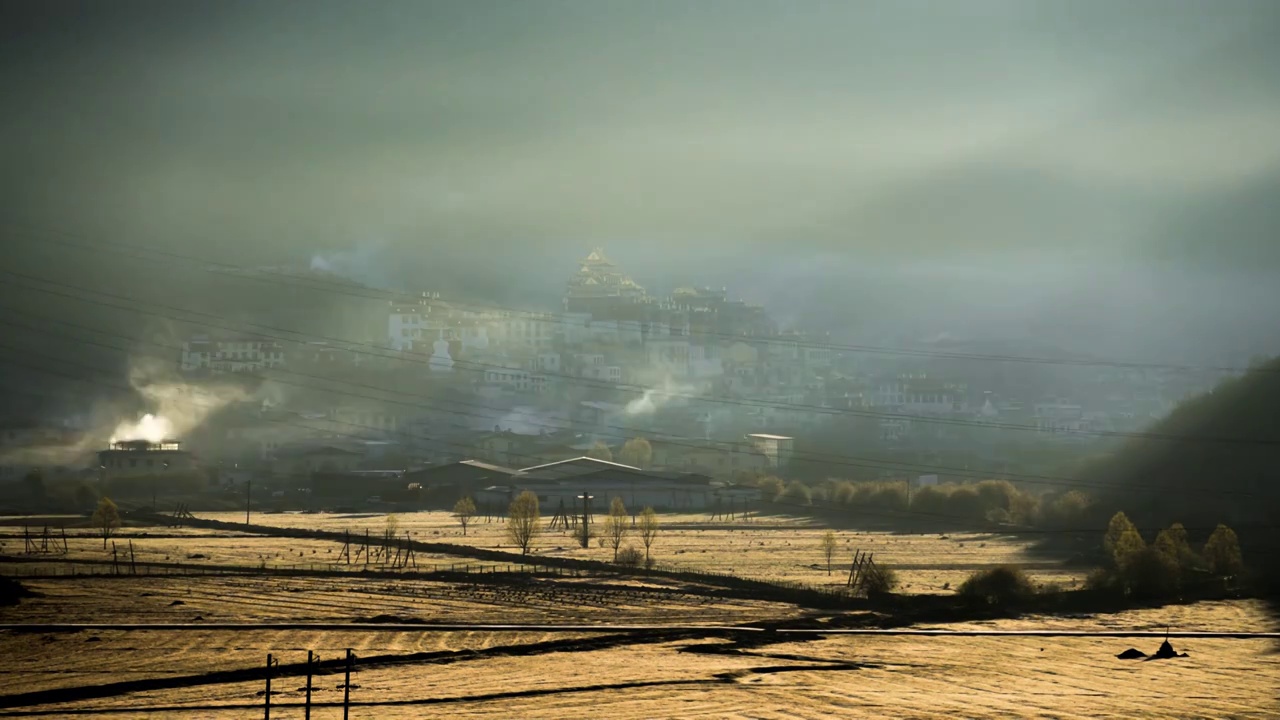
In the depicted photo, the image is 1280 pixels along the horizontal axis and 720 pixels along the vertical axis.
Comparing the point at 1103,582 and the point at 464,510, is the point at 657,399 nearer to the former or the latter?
the point at 464,510

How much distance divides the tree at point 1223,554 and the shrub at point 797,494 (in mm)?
23198

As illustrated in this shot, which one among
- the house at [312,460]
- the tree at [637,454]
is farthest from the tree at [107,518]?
the tree at [637,454]

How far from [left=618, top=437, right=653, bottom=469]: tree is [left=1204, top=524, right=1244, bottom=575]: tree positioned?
39163 mm

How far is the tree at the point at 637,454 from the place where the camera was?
7344cm

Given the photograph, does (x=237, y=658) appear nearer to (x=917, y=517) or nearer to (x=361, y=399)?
(x=917, y=517)

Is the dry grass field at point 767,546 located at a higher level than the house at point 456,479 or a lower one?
lower

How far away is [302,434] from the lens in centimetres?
7344

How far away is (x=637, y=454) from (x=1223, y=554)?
42061mm

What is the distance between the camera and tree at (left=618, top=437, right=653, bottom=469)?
73.4 metres

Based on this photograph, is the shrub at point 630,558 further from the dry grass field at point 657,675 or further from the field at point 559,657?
the dry grass field at point 657,675

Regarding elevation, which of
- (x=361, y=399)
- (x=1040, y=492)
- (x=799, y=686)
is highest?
(x=361, y=399)

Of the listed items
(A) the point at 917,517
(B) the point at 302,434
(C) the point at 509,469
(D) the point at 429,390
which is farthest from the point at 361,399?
(A) the point at 917,517

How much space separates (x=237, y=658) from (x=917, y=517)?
35079 mm

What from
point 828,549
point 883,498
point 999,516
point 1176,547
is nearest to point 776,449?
point 883,498
